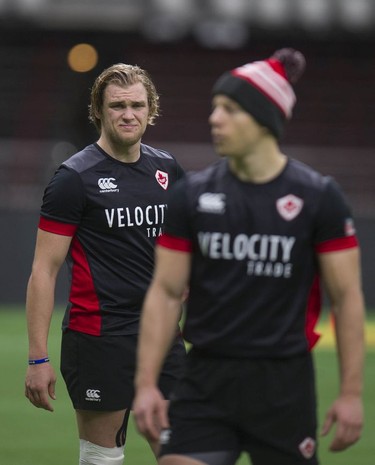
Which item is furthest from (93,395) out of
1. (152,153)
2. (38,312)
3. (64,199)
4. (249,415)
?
(249,415)

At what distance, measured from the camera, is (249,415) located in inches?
197

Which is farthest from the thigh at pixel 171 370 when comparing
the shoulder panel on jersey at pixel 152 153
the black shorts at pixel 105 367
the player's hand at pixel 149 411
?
the player's hand at pixel 149 411

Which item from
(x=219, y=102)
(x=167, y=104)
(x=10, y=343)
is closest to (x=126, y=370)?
→ (x=219, y=102)

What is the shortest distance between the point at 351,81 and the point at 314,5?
323cm

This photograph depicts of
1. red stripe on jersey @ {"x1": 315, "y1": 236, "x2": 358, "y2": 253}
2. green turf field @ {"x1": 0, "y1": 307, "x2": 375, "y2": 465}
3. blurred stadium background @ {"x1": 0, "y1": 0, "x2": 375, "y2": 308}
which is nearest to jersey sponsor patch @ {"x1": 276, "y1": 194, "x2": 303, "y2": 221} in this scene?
red stripe on jersey @ {"x1": 315, "y1": 236, "x2": 358, "y2": 253}

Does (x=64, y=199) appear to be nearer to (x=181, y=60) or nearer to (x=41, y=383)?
(x=41, y=383)

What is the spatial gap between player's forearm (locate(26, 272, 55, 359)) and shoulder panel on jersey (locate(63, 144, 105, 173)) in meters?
0.54

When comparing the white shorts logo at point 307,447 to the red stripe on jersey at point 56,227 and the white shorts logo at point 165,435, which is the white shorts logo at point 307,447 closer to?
the white shorts logo at point 165,435

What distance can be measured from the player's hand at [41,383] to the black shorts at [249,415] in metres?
1.41

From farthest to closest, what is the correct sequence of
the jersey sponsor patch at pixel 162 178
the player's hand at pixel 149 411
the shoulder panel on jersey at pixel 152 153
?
the shoulder panel on jersey at pixel 152 153 < the jersey sponsor patch at pixel 162 178 < the player's hand at pixel 149 411

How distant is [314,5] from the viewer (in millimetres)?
22312

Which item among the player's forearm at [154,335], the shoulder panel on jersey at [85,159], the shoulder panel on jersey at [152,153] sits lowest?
the player's forearm at [154,335]

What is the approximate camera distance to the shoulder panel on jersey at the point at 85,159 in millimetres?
6559

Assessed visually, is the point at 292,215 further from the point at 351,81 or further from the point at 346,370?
the point at 351,81
